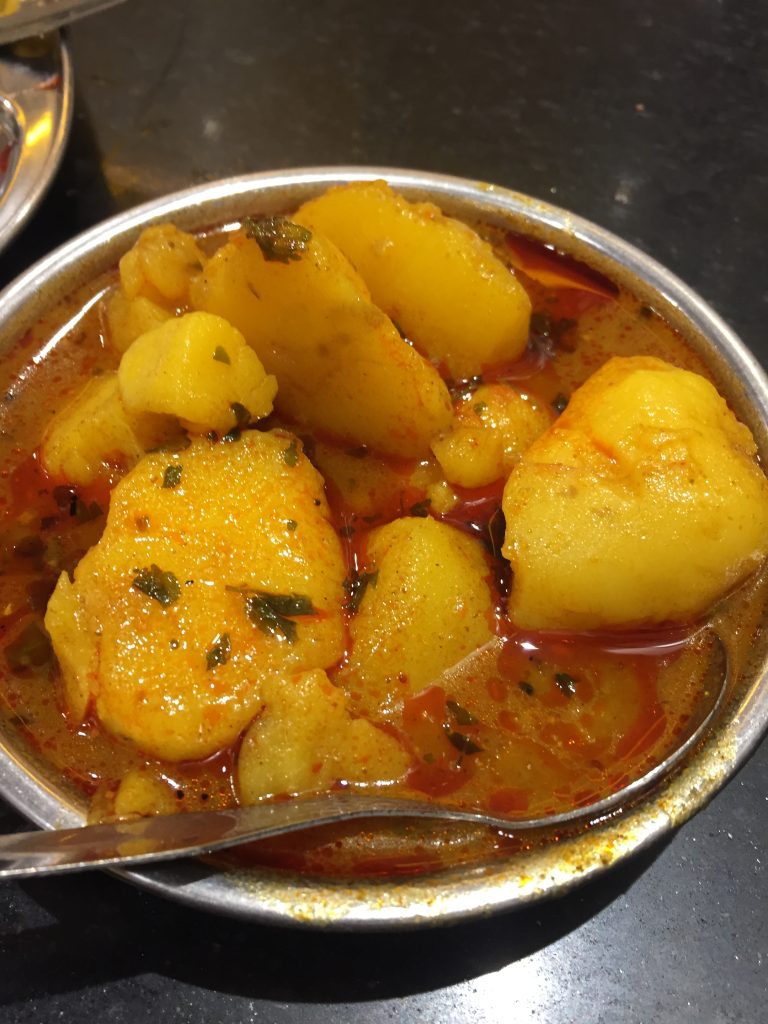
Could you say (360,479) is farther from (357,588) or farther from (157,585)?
(157,585)

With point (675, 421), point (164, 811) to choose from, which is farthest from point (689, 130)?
point (164, 811)

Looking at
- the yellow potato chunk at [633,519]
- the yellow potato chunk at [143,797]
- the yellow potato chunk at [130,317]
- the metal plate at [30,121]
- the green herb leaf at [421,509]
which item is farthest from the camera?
the metal plate at [30,121]

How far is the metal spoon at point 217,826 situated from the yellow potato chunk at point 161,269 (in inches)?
41.4

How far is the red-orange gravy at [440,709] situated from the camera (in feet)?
4.18

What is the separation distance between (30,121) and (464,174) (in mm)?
1408

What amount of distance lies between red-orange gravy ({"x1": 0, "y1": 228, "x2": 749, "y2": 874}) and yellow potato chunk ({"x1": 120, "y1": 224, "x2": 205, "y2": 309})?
311mm

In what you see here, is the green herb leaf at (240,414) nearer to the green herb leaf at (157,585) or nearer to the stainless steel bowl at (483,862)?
the green herb leaf at (157,585)

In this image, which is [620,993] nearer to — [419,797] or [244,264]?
[419,797]

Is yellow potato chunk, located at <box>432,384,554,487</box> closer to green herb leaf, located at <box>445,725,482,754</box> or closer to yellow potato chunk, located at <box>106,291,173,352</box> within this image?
green herb leaf, located at <box>445,725,482,754</box>

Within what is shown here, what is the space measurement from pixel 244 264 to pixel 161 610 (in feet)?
2.10

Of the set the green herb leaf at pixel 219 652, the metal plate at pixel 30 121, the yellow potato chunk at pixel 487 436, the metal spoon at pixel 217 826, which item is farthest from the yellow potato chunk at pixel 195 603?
the metal plate at pixel 30 121

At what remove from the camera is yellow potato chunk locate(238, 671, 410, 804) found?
124 centimetres

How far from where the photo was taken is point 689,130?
3057 millimetres

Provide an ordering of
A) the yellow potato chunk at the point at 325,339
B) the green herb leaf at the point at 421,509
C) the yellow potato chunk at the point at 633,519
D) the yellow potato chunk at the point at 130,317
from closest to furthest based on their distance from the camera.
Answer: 1. the yellow potato chunk at the point at 633,519
2. the yellow potato chunk at the point at 325,339
3. the green herb leaf at the point at 421,509
4. the yellow potato chunk at the point at 130,317
